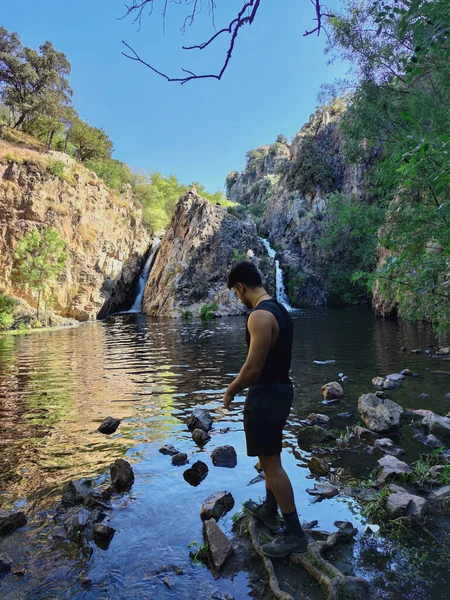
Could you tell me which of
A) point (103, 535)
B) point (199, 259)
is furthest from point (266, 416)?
point (199, 259)

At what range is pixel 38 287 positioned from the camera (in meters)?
37.6

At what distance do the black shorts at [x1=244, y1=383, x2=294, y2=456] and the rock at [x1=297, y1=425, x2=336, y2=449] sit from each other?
3.30 meters

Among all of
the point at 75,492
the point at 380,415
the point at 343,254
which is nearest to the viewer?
the point at 75,492

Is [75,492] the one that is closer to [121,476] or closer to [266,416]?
[121,476]

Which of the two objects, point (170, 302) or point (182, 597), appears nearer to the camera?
point (182, 597)

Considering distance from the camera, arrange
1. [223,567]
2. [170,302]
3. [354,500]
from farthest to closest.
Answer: [170,302] < [354,500] < [223,567]

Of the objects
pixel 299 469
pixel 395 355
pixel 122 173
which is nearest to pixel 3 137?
pixel 122 173

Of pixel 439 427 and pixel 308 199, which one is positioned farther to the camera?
pixel 308 199

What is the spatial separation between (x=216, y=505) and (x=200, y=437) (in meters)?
2.57

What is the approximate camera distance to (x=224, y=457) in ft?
20.6

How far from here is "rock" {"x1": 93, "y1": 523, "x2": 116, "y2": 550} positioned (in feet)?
13.7

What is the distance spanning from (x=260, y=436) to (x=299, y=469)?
253cm

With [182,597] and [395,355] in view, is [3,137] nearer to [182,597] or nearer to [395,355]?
[395,355]

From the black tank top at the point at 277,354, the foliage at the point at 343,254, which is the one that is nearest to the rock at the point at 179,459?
the black tank top at the point at 277,354
